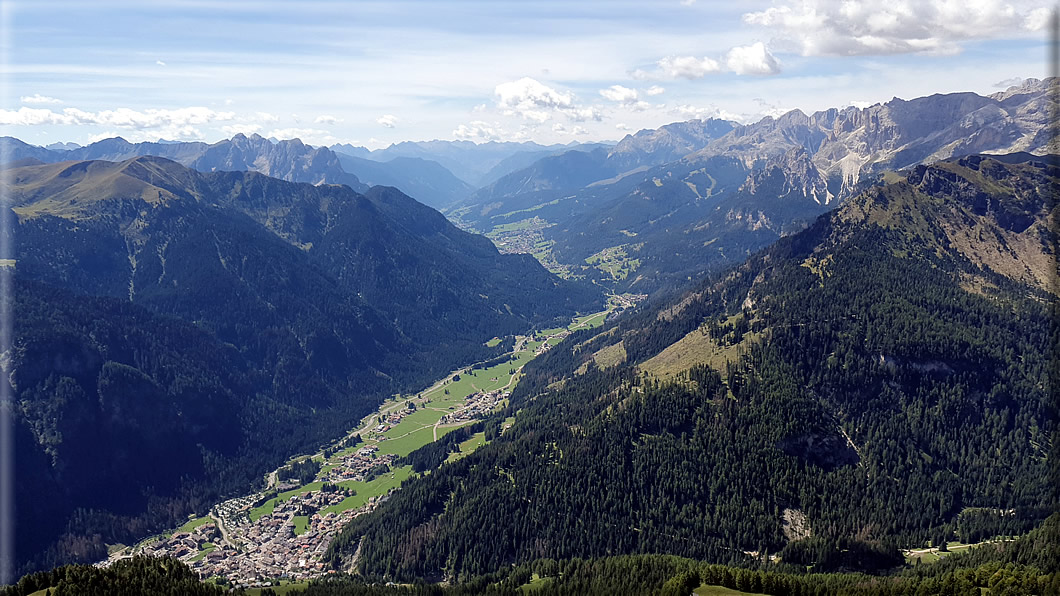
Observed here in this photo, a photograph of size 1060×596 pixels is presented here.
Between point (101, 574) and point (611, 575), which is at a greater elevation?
point (101, 574)

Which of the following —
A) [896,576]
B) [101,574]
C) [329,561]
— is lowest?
[329,561]

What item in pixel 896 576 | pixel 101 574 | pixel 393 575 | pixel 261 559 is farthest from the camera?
pixel 261 559

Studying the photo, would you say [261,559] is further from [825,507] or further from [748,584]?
[825,507]

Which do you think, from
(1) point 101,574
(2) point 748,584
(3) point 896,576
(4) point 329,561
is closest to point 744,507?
(3) point 896,576

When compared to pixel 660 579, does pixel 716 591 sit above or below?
above

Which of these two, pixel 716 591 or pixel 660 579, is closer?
pixel 716 591

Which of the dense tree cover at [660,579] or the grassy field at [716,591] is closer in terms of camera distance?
the dense tree cover at [660,579]

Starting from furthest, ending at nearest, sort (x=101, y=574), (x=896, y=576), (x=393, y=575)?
(x=393, y=575), (x=896, y=576), (x=101, y=574)

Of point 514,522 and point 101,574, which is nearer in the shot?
point 101,574

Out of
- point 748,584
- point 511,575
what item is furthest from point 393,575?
point 748,584

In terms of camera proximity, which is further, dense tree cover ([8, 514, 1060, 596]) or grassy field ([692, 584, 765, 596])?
grassy field ([692, 584, 765, 596])
